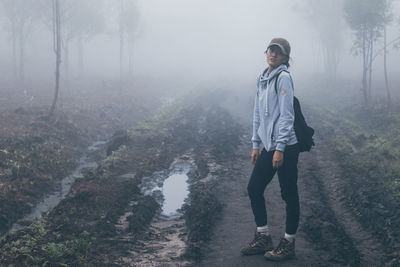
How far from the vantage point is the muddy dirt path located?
201 inches

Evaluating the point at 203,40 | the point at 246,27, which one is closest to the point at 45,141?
the point at 203,40

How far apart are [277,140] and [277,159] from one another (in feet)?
0.76

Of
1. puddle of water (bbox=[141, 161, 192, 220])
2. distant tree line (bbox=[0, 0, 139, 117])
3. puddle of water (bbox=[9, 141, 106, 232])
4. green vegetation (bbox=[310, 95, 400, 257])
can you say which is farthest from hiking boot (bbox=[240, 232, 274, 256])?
distant tree line (bbox=[0, 0, 139, 117])

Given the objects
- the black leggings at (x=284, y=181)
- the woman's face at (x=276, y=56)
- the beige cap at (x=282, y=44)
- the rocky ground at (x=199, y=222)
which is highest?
the beige cap at (x=282, y=44)

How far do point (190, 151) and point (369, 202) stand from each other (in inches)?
297

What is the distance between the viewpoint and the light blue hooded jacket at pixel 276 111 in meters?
4.34

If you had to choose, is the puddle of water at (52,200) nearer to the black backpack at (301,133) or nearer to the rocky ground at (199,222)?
the rocky ground at (199,222)

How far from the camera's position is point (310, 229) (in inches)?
242

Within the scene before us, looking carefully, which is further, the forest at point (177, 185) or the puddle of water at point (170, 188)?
the puddle of water at point (170, 188)

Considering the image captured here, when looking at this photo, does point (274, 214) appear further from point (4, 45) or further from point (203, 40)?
point (203, 40)

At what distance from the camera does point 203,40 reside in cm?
12588

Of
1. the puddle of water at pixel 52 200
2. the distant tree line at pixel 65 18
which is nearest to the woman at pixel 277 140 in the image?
the puddle of water at pixel 52 200

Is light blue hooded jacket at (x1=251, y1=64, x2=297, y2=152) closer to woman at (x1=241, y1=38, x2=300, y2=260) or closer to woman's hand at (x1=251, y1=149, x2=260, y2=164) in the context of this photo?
woman at (x1=241, y1=38, x2=300, y2=260)

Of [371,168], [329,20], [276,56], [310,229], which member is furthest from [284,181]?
[329,20]
